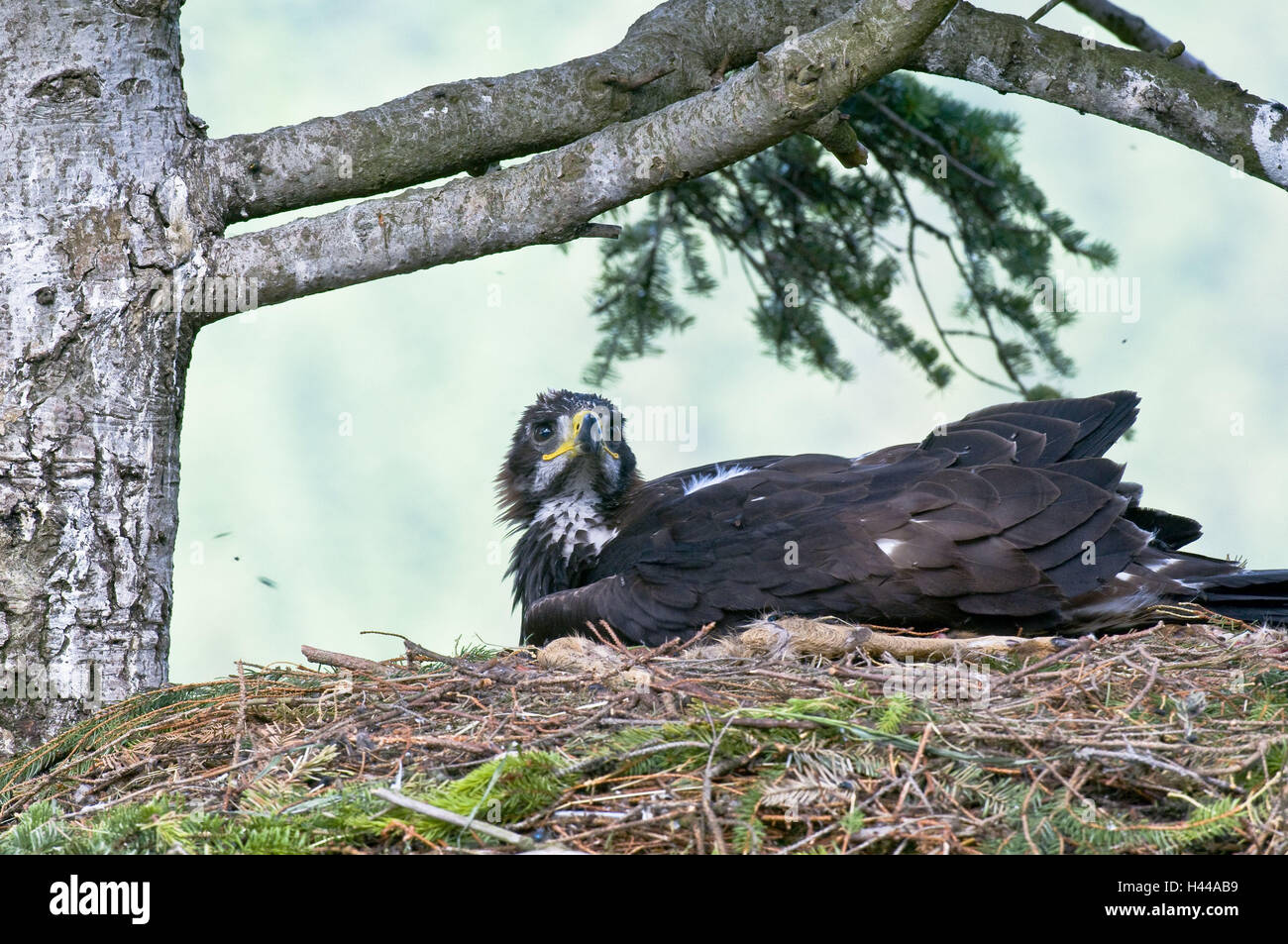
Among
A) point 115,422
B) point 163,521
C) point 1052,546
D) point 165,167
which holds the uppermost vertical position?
point 165,167

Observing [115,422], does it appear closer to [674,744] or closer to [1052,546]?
[674,744]

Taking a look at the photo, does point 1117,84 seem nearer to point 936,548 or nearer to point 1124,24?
point 1124,24

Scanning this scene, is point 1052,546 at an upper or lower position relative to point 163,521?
lower

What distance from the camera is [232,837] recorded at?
2725 millimetres

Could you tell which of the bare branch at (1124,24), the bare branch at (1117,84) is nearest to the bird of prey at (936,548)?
the bare branch at (1117,84)

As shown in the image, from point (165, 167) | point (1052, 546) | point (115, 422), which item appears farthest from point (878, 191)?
point (115, 422)

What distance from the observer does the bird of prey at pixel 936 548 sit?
13.4 feet

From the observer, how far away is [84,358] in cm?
413

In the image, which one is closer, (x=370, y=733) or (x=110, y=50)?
(x=370, y=733)

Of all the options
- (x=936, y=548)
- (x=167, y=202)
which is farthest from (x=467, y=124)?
(x=936, y=548)

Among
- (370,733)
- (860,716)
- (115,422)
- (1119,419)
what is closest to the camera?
(860,716)

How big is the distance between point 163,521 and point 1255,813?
3.35 metres

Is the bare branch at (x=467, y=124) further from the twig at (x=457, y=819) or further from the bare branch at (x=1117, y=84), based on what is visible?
the twig at (x=457, y=819)

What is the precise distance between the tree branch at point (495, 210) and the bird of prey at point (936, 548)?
117 cm
